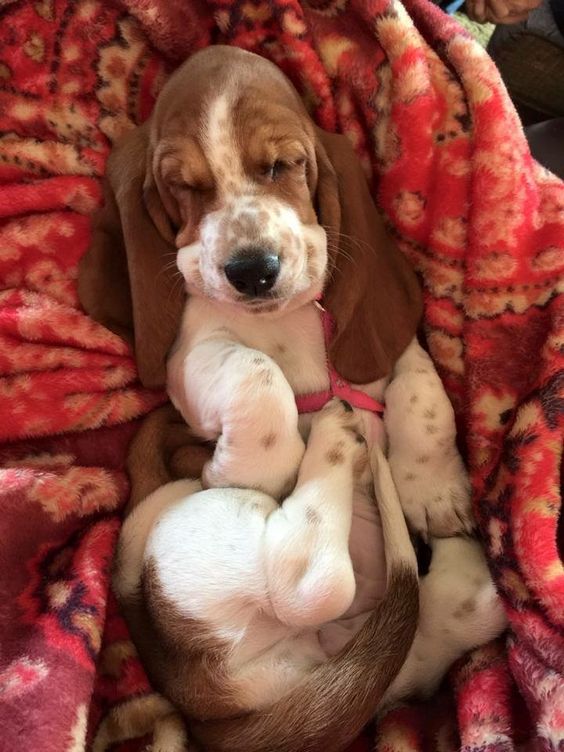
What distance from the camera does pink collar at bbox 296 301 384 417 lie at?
6.46 feet

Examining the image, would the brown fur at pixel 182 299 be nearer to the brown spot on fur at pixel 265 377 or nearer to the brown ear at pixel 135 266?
the brown ear at pixel 135 266

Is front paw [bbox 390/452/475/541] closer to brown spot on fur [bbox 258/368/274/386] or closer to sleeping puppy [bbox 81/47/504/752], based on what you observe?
sleeping puppy [bbox 81/47/504/752]

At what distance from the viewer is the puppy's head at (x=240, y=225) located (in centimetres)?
170

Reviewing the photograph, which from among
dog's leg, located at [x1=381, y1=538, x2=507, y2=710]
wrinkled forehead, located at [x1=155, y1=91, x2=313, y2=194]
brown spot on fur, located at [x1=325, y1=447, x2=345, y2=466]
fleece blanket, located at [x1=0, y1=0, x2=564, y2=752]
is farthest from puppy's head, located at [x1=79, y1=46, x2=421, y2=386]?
dog's leg, located at [x1=381, y1=538, x2=507, y2=710]

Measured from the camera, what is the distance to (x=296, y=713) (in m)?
1.59

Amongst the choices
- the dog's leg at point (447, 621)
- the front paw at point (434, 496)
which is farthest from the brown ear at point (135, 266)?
the dog's leg at point (447, 621)

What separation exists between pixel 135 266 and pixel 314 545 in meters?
0.84

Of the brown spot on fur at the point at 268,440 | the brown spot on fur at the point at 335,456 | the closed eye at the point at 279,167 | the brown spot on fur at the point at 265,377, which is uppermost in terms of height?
the closed eye at the point at 279,167

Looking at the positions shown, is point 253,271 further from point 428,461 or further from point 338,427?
point 428,461

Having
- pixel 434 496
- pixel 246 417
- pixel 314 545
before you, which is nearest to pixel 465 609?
pixel 434 496

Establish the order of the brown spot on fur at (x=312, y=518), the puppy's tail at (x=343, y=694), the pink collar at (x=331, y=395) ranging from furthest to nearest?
the pink collar at (x=331, y=395)
the brown spot on fur at (x=312, y=518)
the puppy's tail at (x=343, y=694)

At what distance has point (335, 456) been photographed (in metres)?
1.80

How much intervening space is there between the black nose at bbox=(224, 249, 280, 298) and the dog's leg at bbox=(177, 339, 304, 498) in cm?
23

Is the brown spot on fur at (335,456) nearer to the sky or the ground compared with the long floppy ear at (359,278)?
nearer to the ground
